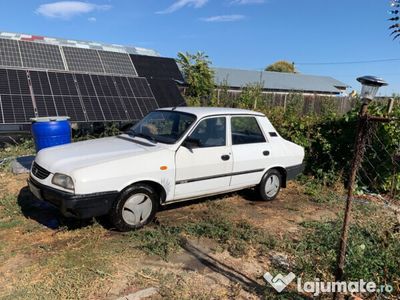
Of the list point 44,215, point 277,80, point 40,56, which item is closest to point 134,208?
point 44,215

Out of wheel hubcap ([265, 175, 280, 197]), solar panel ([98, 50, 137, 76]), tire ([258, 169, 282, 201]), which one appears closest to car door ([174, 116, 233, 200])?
tire ([258, 169, 282, 201])

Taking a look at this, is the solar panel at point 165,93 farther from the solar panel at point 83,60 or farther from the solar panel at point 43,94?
the solar panel at point 43,94

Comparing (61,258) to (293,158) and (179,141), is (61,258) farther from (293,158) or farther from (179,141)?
(293,158)

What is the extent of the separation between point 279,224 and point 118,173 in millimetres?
2683

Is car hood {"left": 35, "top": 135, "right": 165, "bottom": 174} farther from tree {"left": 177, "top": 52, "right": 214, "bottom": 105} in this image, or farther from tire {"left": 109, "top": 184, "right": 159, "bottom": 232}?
tree {"left": 177, "top": 52, "right": 214, "bottom": 105}

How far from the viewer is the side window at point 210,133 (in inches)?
202

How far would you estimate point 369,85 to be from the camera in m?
2.79

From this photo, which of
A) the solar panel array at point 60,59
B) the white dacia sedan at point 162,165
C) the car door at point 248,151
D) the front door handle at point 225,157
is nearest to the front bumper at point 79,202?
the white dacia sedan at point 162,165

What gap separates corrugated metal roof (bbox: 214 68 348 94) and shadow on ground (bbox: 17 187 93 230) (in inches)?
859

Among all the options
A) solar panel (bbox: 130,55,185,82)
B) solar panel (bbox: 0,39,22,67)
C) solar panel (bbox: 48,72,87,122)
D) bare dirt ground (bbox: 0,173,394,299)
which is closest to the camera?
bare dirt ground (bbox: 0,173,394,299)

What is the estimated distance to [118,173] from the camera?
429 centimetres

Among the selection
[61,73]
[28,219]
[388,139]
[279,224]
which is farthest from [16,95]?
[388,139]

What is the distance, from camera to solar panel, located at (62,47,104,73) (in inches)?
493

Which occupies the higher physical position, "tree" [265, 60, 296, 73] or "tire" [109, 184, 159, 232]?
"tree" [265, 60, 296, 73]
